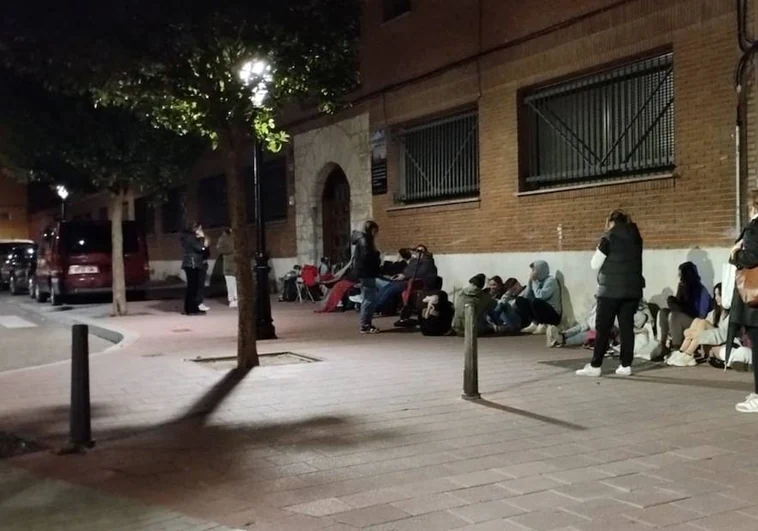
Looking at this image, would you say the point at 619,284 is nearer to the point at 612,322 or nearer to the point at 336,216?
the point at 612,322

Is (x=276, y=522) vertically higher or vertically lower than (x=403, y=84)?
lower

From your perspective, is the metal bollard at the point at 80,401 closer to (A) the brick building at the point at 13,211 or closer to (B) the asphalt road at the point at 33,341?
(B) the asphalt road at the point at 33,341

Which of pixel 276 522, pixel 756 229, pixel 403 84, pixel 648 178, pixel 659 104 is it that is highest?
pixel 403 84

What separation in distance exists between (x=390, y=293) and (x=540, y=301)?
325 cm

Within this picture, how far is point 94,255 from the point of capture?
782 inches

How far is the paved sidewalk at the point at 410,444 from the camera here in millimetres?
4691

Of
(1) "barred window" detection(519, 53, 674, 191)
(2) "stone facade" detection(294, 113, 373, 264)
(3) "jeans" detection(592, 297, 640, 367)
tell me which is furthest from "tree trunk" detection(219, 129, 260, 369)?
(2) "stone facade" detection(294, 113, 373, 264)

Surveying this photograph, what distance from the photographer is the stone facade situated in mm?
18234

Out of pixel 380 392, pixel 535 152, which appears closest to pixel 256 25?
pixel 380 392

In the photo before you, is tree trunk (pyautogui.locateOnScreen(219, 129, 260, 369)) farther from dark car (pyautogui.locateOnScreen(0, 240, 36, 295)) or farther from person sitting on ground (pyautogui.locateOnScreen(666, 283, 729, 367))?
dark car (pyautogui.locateOnScreen(0, 240, 36, 295))

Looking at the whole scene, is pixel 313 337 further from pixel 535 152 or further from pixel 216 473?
pixel 216 473

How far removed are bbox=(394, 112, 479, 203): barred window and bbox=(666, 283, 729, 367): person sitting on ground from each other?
605cm

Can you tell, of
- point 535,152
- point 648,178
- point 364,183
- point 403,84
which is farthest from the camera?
point 364,183

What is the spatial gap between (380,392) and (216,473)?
9.16ft
